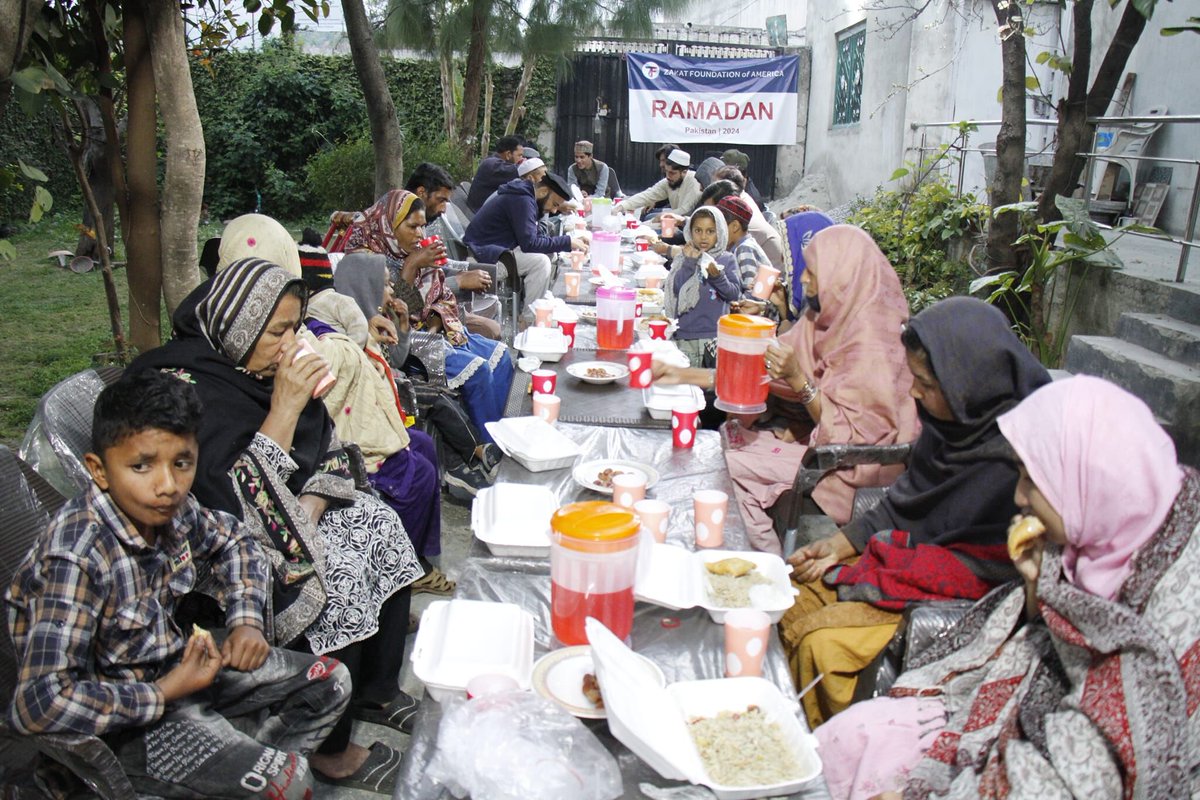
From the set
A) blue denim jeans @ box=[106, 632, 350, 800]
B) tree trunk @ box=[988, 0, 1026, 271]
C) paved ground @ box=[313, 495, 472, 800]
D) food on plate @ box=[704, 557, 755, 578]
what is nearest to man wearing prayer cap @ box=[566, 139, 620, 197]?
tree trunk @ box=[988, 0, 1026, 271]

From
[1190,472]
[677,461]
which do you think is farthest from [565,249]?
[1190,472]

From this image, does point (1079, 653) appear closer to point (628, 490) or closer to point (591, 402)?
point (628, 490)

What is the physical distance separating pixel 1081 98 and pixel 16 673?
550 centimetres

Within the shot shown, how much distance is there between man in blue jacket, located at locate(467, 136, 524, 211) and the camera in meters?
7.38

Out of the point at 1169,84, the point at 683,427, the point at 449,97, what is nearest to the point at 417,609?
the point at 683,427

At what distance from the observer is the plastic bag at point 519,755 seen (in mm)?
1326

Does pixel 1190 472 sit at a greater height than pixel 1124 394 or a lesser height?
lesser

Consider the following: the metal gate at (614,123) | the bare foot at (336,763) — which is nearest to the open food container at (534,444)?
the bare foot at (336,763)

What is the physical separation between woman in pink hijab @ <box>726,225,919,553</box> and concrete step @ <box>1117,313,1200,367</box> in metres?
1.72

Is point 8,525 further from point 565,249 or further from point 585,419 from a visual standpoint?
point 565,249

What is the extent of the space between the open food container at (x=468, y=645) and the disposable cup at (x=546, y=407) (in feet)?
3.83

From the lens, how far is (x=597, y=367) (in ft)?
11.8

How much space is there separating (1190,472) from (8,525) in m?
2.23

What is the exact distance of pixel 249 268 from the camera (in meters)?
2.36
